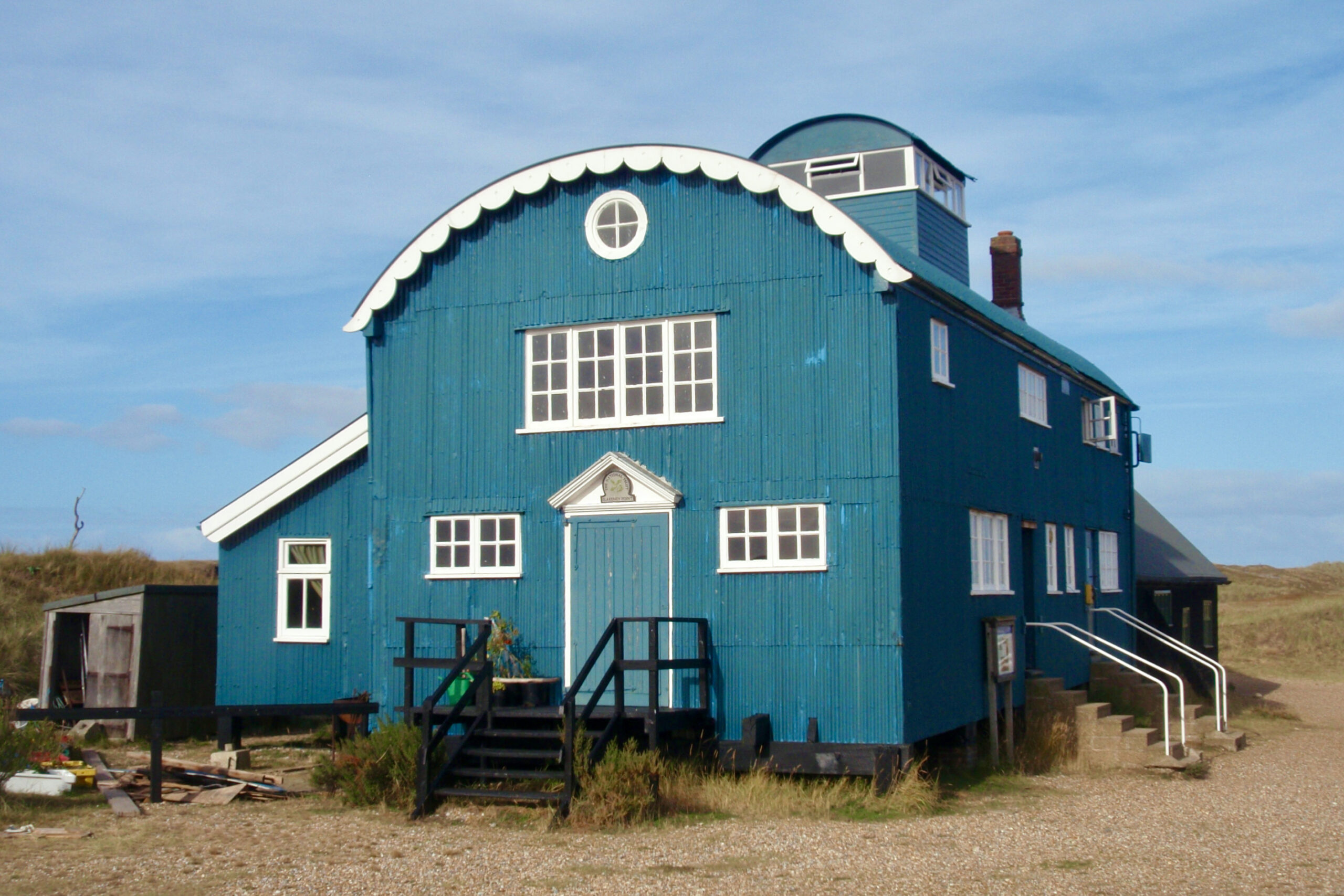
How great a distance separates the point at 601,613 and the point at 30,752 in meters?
5.93

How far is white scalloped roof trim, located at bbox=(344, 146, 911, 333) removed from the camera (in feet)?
47.0

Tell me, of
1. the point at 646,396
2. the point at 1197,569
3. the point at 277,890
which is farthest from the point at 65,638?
the point at 1197,569

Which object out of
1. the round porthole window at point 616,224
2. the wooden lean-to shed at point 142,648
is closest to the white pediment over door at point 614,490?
the round porthole window at point 616,224

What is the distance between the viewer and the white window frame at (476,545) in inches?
618

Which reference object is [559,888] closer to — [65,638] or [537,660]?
[537,660]

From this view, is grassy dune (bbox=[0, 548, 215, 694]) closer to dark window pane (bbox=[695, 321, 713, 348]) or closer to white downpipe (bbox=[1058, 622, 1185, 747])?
dark window pane (bbox=[695, 321, 713, 348])

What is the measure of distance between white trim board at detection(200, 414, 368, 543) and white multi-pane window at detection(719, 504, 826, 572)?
6.42 meters

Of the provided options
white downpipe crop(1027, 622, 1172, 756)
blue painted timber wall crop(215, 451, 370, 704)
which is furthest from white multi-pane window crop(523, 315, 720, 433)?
white downpipe crop(1027, 622, 1172, 756)

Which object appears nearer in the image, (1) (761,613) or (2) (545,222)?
(1) (761,613)

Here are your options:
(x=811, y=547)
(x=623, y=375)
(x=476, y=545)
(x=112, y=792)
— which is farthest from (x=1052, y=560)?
(x=112, y=792)

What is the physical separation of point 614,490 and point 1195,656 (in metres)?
9.03

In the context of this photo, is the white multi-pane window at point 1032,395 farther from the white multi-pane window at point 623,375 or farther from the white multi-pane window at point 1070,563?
the white multi-pane window at point 623,375

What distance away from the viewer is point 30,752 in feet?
A: 44.2

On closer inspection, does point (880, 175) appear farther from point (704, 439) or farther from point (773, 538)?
point (773, 538)
